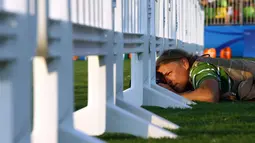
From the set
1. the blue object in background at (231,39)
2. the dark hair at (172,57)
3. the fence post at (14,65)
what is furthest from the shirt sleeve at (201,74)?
the blue object in background at (231,39)

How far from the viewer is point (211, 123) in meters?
3.67

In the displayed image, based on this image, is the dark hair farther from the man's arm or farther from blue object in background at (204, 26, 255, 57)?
blue object in background at (204, 26, 255, 57)

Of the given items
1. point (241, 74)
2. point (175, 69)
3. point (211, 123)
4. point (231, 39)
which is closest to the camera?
point (211, 123)

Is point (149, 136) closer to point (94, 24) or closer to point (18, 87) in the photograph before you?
point (94, 24)

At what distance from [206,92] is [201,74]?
0.45 ft

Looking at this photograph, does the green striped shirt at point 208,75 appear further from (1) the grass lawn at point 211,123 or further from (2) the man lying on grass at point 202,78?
(1) the grass lawn at point 211,123

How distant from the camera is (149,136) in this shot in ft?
10.3

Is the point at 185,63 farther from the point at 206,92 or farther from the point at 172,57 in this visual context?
the point at 206,92

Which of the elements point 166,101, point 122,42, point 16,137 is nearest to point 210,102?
point 166,101

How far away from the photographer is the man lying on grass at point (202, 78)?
Answer: 5.32m

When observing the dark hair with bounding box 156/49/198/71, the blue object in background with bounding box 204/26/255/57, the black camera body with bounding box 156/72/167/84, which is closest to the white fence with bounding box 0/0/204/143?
the dark hair with bounding box 156/49/198/71

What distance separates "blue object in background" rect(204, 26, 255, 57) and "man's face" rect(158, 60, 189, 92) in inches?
735

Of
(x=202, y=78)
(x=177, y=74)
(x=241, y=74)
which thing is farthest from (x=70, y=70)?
(x=241, y=74)

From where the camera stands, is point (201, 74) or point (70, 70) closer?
point (70, 70)
